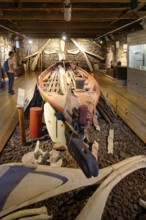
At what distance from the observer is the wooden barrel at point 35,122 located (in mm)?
4789

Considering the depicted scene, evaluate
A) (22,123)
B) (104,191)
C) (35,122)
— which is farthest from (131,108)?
(104,191)

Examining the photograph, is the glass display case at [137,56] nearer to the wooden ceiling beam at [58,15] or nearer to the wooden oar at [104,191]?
the wooden ceiling beam at [58,15]

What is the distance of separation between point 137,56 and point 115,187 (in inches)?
282

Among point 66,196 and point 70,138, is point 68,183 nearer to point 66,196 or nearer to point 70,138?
point 66,196

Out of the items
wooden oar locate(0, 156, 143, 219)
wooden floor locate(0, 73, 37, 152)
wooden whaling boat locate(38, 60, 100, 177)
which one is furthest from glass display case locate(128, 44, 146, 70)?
wooden oar locate(0, 156, 143, 219)

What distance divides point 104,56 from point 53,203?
51.7ft

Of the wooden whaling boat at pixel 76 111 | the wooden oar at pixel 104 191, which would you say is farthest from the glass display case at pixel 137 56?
the wooden oar at pixel 104 191

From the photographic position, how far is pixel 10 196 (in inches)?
110

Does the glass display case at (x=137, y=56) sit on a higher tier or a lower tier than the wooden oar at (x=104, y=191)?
higher

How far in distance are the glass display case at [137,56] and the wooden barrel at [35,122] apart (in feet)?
16.8

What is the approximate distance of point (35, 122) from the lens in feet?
15.8

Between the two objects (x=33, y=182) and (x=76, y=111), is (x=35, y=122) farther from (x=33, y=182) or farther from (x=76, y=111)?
(x=33, y=182)

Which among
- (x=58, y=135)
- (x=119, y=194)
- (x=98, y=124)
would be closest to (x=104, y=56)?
(x=98, y=124)

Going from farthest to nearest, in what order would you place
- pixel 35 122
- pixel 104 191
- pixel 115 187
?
1. pixel 35 122
2. pixel 115 187
3. pixel 104 191
